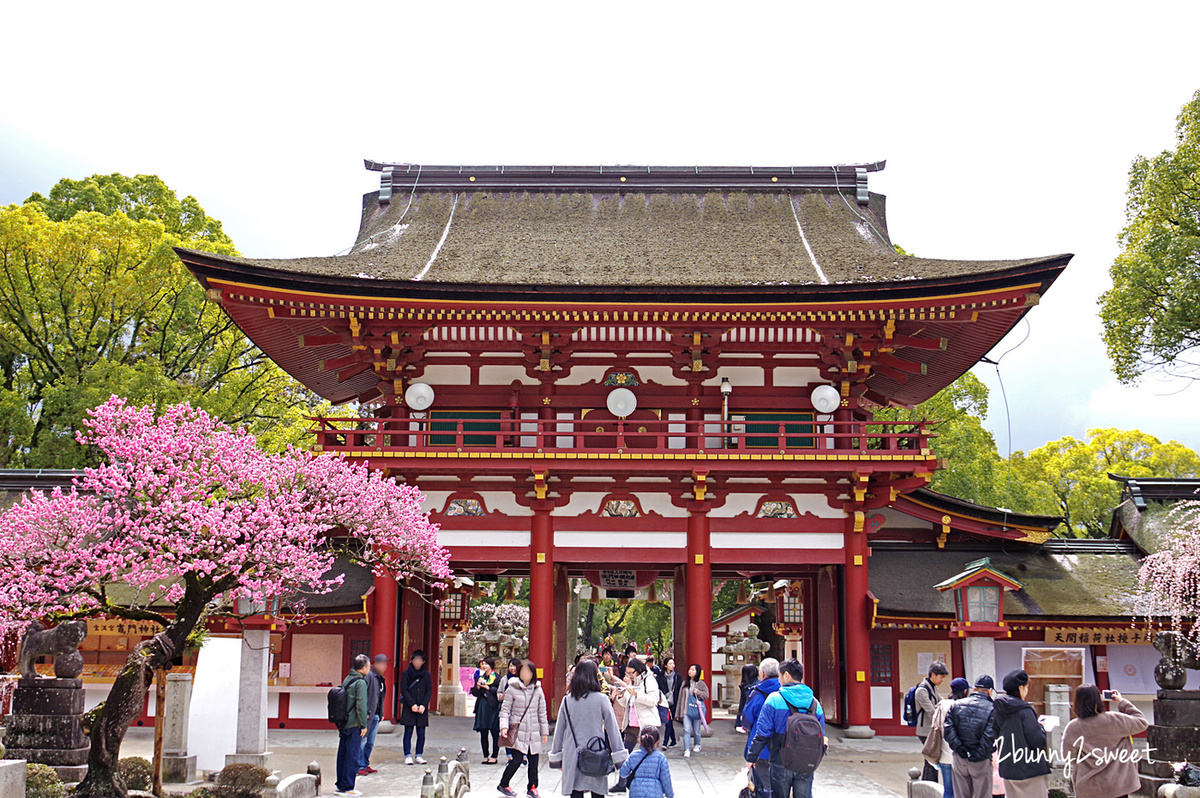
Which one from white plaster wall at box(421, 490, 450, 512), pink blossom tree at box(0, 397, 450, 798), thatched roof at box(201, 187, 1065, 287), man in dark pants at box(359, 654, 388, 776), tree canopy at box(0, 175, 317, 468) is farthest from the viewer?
tree canopy at box(0, 175, 317, 468)

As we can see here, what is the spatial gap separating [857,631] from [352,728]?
10.7 meters

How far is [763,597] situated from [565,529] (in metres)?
11.6

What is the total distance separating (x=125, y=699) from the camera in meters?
10.7

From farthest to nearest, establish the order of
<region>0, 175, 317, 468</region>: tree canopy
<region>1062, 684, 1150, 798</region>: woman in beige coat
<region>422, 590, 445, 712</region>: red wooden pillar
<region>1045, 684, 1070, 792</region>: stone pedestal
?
1. <region>0, 175, 317, 468</region>: tree canopy
2. <region>422, 590, 445, 712</region>: red wooden pillar
3. <region>1045, 684, 1070, 792</region>: stone pedestal
4. <region>1062, 684, 1150, 798</region>: woman in beige coat

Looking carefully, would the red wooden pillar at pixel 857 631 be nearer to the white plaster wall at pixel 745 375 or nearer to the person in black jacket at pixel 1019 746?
the white plaster wall at pixel 745 375

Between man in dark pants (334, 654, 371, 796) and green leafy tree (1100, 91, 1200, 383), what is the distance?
822 inches

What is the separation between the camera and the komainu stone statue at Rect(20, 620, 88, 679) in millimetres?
11055

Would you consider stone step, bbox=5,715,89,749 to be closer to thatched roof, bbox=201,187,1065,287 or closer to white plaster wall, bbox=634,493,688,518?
thatched roof, bbox=201,187,1065,287

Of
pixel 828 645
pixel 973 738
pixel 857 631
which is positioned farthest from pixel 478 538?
pixel 973 738

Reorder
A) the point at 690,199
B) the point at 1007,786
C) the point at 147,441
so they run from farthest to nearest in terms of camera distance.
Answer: the point at 690,199 → the point at 147,441 → the point at 1007,786

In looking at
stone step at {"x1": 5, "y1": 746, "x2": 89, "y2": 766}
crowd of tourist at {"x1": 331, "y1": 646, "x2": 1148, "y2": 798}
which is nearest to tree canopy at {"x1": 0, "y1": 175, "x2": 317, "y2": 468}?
stone step at {"x1": 5, "y1": 746, "x2": 89, "y2": 766}

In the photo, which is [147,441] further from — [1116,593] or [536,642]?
[1116,593]

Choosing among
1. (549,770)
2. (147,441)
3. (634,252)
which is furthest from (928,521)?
(147,441)

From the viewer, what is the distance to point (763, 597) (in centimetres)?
2820
